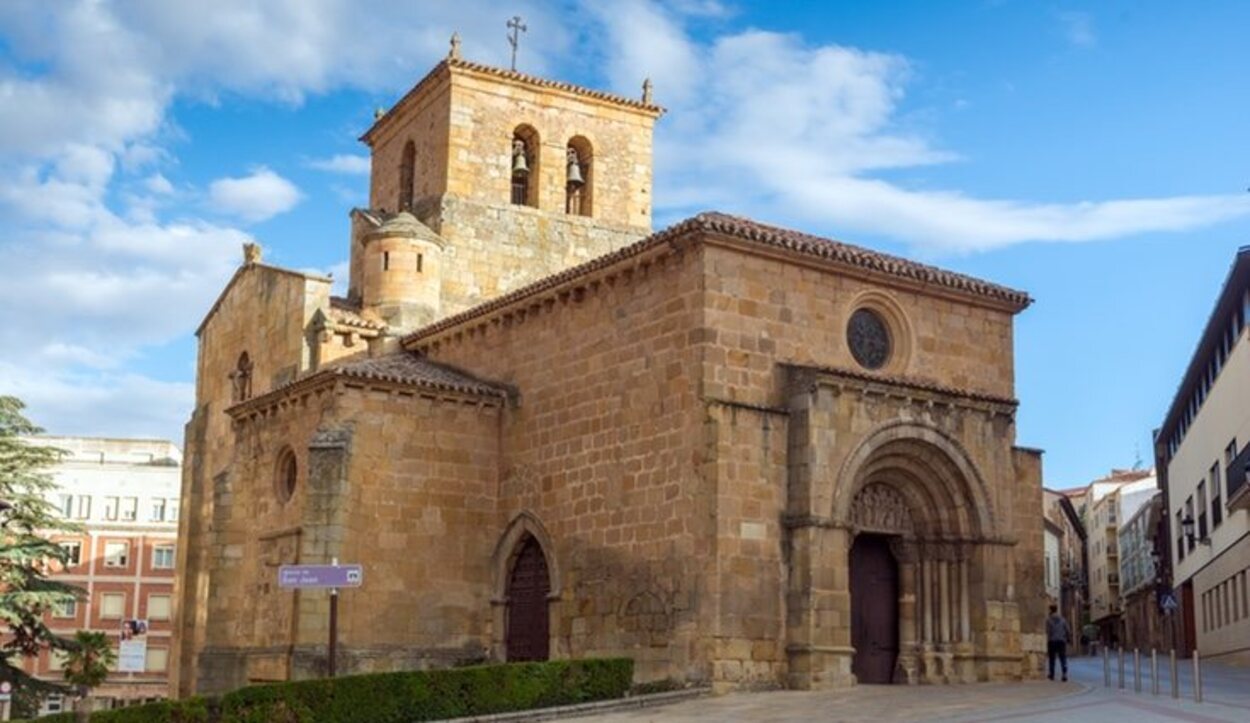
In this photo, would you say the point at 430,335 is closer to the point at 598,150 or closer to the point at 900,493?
the point at 598,150

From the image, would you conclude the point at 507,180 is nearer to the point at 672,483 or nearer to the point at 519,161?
the point at 519,161

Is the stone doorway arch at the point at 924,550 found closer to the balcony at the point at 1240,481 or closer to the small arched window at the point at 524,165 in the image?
the balcony at the point at 1240,481

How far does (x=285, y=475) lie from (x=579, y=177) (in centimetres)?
1073

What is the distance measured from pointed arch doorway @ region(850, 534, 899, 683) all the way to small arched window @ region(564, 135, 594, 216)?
510 inches

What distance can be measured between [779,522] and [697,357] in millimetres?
2622

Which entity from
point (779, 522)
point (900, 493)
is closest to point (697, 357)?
point (779, 522)

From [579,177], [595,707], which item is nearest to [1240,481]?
[579,177]

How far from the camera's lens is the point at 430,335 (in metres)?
28.0

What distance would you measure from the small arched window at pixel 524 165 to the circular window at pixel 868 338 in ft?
38.2

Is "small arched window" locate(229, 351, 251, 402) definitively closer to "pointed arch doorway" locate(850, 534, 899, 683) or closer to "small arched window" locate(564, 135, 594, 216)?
"small arched window" locate(564, 135, 594, 216)

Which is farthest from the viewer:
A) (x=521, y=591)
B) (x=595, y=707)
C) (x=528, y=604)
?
(x=521, y=591)

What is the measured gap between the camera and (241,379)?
32.3 metres

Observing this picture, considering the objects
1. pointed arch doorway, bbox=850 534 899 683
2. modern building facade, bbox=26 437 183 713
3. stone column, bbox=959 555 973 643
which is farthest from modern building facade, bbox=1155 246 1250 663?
modern building facade, bbox=26 437 183 713

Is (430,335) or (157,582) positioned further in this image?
(157,582)
